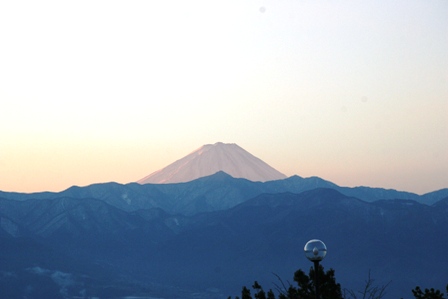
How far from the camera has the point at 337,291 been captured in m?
47.7

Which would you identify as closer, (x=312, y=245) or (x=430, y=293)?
(x=312, y=245)

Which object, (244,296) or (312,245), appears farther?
(244,296)

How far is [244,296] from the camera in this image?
1871 inches

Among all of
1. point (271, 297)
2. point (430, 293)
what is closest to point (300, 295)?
point (271, 297)

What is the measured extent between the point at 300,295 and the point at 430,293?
22.3ft

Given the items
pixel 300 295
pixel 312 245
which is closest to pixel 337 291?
pixel 300 295

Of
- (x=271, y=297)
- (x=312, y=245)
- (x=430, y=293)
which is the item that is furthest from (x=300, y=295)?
(x=312, y=245)

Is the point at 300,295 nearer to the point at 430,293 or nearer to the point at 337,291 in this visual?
the point at 337,291

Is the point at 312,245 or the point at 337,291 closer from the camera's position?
the point at 312,245

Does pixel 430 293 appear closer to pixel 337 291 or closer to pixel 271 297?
pixel 337 291

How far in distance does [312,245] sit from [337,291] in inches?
877

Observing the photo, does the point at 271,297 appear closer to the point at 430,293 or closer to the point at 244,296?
the point at 244,296

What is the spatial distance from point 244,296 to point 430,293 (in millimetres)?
9816

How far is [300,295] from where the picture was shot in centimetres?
4544
